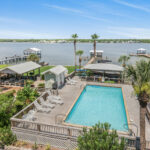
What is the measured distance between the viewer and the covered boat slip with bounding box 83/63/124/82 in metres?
20.7

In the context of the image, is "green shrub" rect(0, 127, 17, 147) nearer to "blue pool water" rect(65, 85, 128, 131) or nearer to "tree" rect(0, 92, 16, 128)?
"tree" rect(0, 92, 16, 128)

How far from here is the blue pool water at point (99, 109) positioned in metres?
11.6

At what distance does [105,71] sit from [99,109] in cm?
932

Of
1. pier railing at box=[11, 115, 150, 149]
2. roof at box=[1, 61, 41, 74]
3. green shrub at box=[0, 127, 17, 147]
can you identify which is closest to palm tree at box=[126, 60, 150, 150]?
pier railing at box=[11, 115, 150, 149]

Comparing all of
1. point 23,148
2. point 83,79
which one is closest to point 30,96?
point 23,148

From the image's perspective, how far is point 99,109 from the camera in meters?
13.8

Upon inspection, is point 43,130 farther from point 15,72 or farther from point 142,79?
point 15,72

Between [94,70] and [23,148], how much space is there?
1545cm

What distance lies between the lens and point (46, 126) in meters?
9.07

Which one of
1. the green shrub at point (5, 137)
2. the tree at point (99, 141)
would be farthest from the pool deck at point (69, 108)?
the green shrub at point (5, 137)

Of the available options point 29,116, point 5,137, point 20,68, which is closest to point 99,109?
point 29,116

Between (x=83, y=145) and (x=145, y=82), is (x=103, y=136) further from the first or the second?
(x=145, y=82)

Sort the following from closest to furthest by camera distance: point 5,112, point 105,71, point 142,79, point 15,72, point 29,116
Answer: point 142,79, point 5,112, point 29,116, point 15,72, point 105,71

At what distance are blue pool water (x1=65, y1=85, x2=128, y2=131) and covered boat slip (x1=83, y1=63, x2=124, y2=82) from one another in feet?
7.86
